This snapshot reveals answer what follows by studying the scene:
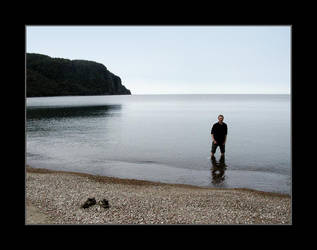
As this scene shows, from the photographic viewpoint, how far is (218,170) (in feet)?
59.7

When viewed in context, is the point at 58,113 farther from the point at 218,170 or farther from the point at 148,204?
the point at 148,204

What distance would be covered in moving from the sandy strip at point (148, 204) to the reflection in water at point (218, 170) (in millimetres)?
2111

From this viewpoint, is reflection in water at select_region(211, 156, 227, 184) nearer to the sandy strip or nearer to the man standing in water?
the man standing in water

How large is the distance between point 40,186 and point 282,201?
484 inches

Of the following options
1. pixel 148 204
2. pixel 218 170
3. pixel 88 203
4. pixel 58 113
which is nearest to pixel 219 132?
pixel 218 170

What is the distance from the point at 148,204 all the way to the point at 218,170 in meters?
8.89

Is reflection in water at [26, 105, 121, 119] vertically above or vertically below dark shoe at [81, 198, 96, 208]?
above

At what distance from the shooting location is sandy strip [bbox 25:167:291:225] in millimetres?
9156

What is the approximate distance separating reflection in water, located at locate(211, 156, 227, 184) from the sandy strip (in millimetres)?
2111

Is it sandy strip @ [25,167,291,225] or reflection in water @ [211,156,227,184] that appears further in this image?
reflection in water @ [211,156,227,184]

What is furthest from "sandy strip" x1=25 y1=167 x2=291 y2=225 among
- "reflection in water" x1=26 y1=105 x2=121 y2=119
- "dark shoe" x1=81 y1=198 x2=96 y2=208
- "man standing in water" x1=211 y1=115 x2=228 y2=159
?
"reflection in water" x1=26 y1=105 x2=121 y2=119

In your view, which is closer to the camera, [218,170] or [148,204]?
[148,204]
